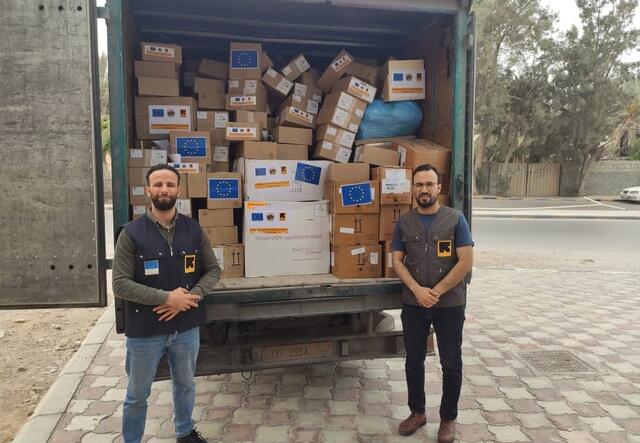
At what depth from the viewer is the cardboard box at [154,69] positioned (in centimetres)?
377

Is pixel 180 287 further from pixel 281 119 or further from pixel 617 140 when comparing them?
pixel 617 140

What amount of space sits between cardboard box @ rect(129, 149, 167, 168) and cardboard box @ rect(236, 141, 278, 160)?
57 cm

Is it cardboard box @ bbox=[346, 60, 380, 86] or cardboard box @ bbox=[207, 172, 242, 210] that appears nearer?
cardboard box @ bbox=[207, 172, 242, 210]

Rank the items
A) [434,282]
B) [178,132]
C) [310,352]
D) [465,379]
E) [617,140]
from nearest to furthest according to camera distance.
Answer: [434,282]
[310,352]
[178,132]
[465,379]
[617,140]

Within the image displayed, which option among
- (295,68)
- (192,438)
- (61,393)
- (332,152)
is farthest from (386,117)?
(61,393)

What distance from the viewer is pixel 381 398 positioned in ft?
12.1

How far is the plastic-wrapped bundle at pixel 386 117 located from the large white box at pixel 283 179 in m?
0.62

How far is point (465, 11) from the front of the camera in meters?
3.36

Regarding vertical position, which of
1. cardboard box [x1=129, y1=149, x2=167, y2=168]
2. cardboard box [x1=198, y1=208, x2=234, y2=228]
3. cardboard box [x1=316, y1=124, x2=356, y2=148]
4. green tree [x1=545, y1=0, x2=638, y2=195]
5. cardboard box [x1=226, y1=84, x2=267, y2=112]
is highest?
green tree [x1=545, y1=0, x2=638, y2=195]

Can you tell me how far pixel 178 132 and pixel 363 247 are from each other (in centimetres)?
161

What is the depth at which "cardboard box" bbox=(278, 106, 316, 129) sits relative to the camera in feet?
13.6

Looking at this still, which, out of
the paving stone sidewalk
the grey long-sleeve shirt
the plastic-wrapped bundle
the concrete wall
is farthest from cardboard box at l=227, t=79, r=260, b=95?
the concrete wall

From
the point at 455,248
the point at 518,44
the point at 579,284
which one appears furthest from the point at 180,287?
the point at 518,44

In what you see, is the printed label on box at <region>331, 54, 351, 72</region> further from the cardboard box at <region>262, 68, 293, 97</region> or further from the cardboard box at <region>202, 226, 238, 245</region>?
the cardboard box at <region>202, 226, 238, 245</region>
